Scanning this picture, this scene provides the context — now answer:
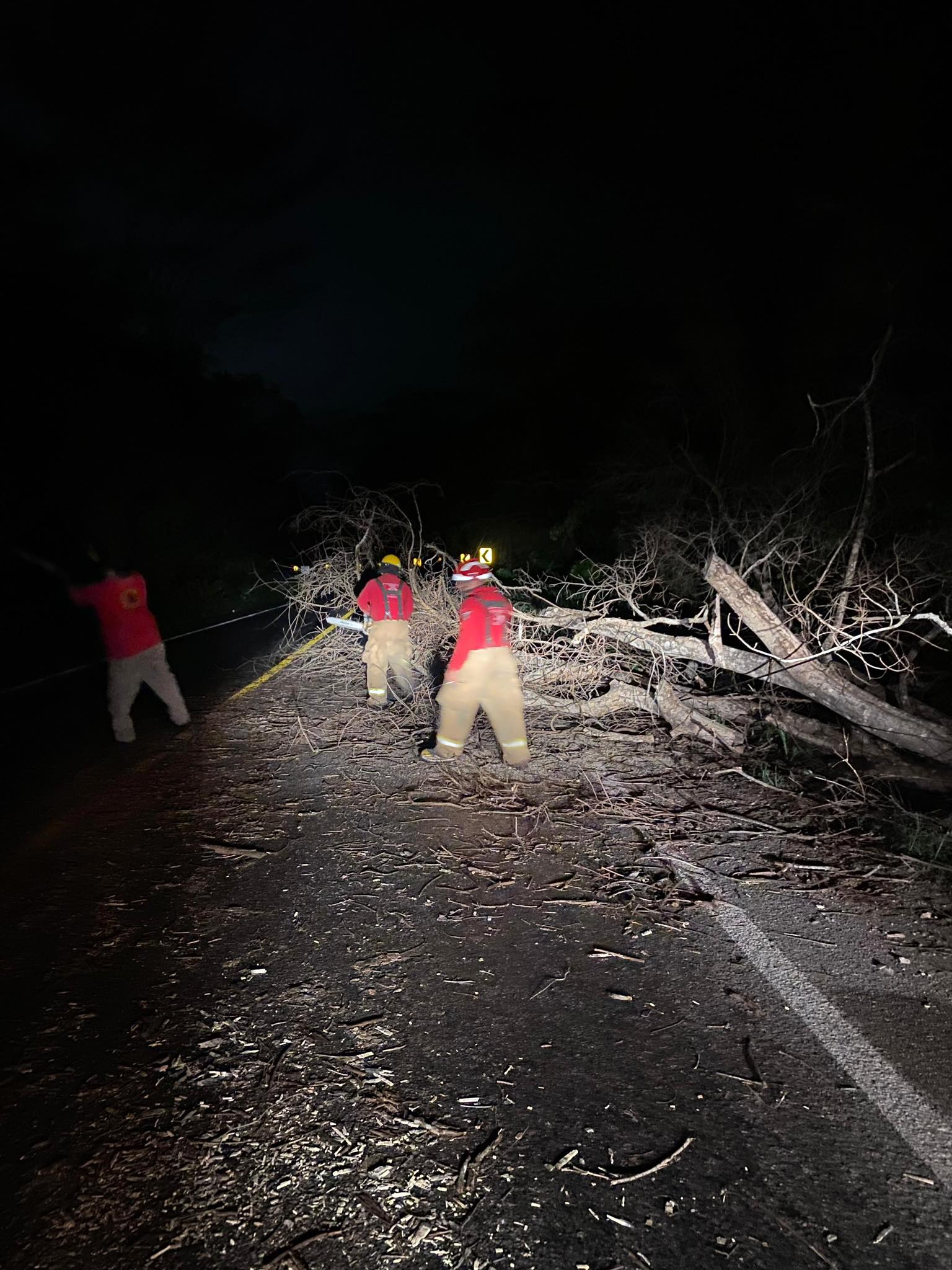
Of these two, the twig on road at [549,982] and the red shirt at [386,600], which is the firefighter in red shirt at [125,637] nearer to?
the red shirt at [386,600]

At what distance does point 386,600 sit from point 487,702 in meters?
2.16

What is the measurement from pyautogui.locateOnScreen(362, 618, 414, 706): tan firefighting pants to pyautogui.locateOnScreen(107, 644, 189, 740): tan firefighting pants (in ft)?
6.35

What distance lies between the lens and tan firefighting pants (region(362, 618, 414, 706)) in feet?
22.7

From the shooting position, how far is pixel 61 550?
1483cm

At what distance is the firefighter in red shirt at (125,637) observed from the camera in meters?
5.86

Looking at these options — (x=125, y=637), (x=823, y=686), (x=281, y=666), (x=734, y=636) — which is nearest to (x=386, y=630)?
(x=125, y=637)

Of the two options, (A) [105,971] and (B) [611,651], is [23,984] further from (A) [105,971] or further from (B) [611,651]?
(B) [611,651]

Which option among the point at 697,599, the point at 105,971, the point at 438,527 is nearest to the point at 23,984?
the point at 105,971

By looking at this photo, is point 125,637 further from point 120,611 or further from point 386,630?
point 386,630

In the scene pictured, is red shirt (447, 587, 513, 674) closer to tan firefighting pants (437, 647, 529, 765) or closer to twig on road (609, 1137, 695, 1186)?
tan firefighting pants (437, 647, 529, 765)

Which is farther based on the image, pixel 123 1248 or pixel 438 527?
pixel 438 527

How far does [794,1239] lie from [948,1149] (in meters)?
0.67

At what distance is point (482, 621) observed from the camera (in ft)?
16.5

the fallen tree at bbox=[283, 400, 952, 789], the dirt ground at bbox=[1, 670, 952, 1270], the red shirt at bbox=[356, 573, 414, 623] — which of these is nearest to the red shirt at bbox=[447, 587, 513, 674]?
the dirt ground at bbox=[1, 670, 952, 1270]
